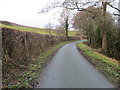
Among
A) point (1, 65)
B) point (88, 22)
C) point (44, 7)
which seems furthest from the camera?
point (88, 22)

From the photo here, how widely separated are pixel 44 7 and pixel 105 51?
9821 millimetres

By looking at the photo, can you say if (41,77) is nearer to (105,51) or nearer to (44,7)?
(44,7)

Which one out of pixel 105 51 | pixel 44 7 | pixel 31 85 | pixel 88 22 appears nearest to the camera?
pixel 31 85

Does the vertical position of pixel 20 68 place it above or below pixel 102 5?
below

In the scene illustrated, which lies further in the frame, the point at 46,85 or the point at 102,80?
the point at 102,80

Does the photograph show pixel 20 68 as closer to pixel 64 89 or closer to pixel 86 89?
pixel 64 89

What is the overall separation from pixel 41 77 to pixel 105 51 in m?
12.5

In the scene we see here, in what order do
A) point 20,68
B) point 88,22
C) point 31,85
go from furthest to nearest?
point 88,22 < point 20,68 < point 31,85

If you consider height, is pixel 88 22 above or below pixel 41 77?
above

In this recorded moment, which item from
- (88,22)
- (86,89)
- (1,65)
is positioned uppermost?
(88,22)

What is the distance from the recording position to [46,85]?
4508mm

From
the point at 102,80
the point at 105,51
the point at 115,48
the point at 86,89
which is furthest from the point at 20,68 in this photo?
the point at 115,48

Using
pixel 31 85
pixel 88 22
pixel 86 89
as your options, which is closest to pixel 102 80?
pixel 86 89

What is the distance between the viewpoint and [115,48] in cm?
1580
